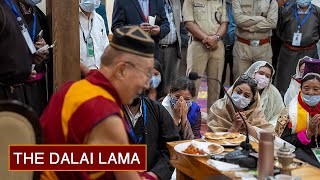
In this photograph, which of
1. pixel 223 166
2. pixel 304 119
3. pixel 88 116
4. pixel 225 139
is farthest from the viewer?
pixel 304 119

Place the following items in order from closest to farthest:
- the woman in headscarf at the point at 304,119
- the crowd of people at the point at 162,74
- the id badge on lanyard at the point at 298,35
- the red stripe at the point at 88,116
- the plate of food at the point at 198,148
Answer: the red stripe at the point at 88,116 → the crowd of people at the point at 162,74 → the plate of food at the point at 198,148 → the woman in headscarf at the point at 304,119 → the id badge on lanyard at the point at 298,35

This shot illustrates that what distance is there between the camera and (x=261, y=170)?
2102 mm

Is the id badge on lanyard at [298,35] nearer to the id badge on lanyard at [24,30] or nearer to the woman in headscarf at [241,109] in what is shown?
→ the woman in headscarf at [241,109]

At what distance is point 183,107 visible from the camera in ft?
11.8

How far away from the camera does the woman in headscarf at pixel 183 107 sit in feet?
11.9

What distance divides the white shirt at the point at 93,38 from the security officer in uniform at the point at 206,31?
122 centimetres

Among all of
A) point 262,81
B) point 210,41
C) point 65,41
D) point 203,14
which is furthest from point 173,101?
point 203,14

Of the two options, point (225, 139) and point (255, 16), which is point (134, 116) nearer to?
point (225, 139)

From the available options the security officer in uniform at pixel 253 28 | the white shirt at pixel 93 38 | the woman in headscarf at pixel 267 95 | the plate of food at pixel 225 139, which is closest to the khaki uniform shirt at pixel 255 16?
the security officer in uniform at pixel 253 28

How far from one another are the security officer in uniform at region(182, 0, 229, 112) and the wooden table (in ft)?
8.40

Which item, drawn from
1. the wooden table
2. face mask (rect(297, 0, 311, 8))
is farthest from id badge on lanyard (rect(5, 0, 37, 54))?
face mask (rect(297, 0, 311, 8))

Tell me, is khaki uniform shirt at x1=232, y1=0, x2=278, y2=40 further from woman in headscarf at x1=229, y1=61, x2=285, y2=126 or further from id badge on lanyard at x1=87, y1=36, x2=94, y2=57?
id badge on lanyard at x1=87, y1=36, x2=94, y2=57

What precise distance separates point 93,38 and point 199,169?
6.87 ft

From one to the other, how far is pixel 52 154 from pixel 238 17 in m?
4.03
